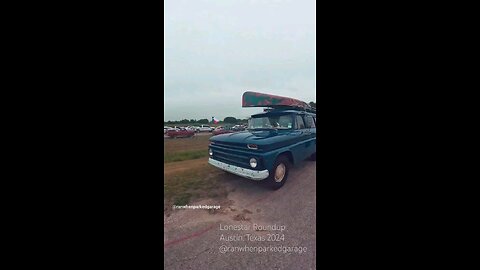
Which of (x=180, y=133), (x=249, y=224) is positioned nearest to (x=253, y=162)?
(x=249, y=224)

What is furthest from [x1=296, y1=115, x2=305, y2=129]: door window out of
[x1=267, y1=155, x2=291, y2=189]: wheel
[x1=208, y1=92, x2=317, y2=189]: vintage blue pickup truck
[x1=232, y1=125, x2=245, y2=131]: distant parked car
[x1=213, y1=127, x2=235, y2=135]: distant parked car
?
[x1=213, y1=127, x2=235, y2=135]: distant parked car

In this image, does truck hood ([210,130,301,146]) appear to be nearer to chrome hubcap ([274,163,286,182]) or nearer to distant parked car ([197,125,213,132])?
distant parked car ([197,125,213,132])

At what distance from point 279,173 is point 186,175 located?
0.90m

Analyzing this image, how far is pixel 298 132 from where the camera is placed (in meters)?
2.21

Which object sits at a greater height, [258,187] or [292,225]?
[258,187]

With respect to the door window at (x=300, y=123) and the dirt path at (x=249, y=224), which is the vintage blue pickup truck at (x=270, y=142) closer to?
the door window at (x=300, y=123)

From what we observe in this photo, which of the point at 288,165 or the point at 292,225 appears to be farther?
the point at 288,165

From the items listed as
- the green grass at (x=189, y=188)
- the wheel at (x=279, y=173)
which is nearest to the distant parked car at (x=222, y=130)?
the green grass at (x=189, y=188)

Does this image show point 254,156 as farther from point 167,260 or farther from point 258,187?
point 167,260

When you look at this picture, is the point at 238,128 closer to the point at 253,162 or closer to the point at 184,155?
the point at 253,162

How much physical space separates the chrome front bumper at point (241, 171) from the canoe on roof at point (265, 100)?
618 millimetres

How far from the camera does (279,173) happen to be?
2.17 meters
